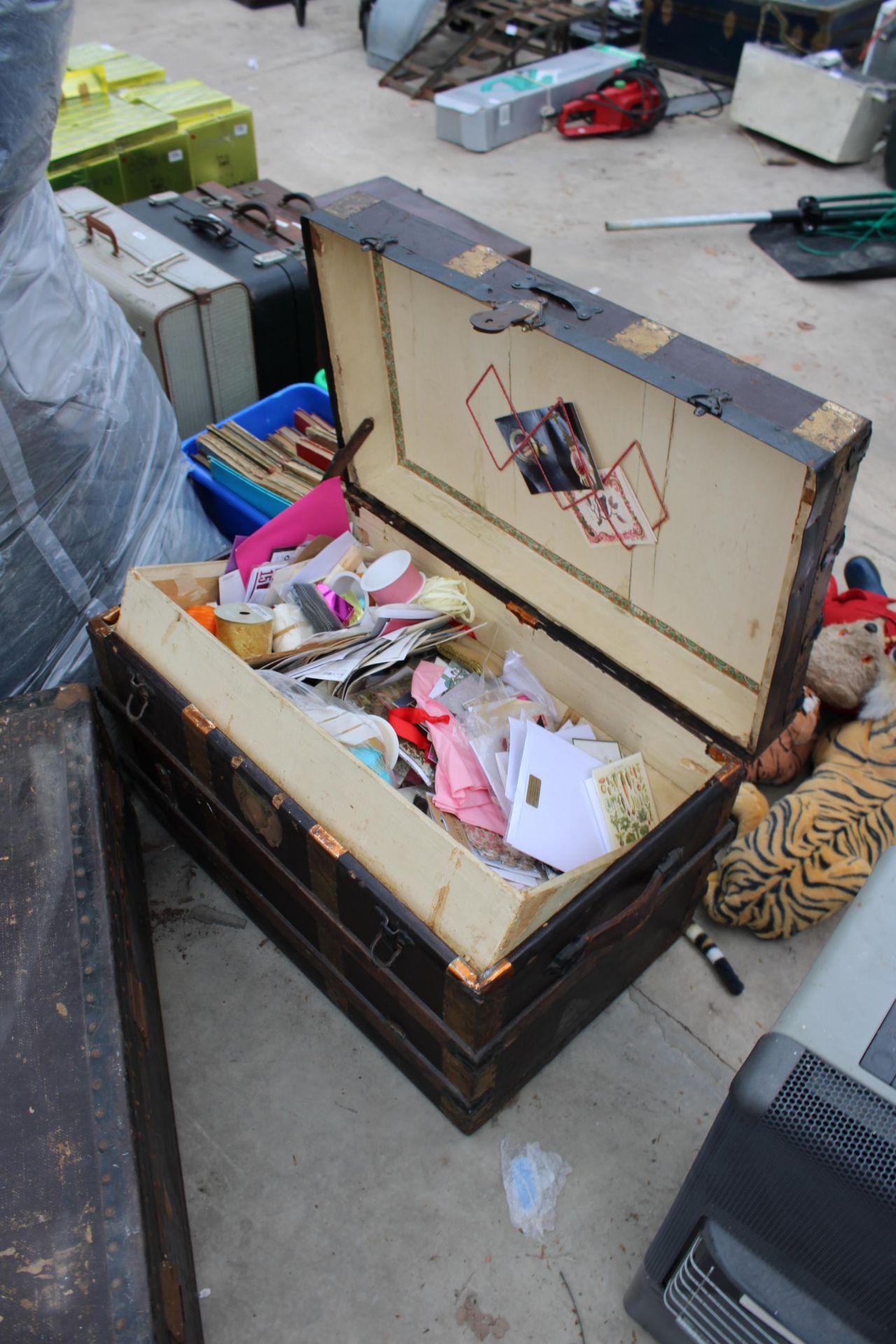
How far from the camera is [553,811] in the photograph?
1876 millimetres

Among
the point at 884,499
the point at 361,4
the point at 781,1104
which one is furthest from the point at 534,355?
Answer: the point at 361,4

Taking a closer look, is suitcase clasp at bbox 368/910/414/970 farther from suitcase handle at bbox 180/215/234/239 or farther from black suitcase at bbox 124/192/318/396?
suitcase handle at bbox 180/215/234/239

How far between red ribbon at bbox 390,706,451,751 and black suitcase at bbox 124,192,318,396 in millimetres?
1462

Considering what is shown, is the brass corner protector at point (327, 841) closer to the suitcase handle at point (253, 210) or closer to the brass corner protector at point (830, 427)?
the brass corner protector at point (830, 427)

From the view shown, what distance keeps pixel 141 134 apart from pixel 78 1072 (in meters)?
3.56

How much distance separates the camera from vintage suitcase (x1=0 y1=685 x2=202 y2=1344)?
139cm

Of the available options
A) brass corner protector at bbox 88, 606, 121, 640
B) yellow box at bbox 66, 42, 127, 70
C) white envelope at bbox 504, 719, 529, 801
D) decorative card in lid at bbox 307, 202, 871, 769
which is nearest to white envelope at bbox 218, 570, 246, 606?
brass corner protector at bbox 88, 606, 121, 640

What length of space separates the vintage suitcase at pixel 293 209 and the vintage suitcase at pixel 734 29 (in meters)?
3.98

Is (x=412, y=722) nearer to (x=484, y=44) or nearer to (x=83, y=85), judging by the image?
(x=83, y=85)

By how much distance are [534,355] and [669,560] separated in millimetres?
466

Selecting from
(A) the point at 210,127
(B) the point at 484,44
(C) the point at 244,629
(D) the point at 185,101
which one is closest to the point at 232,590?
(C) the point at 244,629

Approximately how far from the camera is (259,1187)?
1922 millimetres

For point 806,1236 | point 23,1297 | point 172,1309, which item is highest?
point 806,1236

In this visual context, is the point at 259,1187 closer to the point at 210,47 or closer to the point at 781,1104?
the point at 781,1104
